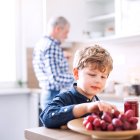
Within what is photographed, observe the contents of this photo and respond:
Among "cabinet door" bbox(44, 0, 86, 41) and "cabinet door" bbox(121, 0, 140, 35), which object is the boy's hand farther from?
"cabinet door" bbox(44, 0, 86, 41)

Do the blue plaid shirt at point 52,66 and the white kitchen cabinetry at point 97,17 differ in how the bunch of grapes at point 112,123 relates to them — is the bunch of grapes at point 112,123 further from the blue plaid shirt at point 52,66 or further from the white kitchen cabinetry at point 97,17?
the white kitchen cabinetry at point 97,17

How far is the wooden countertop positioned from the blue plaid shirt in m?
1.47

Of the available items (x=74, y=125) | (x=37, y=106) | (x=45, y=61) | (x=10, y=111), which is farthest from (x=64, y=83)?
(x=74, y=125)

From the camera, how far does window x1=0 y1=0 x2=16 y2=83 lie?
141 inches

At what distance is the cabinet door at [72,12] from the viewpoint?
3.07m

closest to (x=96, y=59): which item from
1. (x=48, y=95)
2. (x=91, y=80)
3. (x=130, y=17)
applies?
(x=91, y=80)

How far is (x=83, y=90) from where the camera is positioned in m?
1.20

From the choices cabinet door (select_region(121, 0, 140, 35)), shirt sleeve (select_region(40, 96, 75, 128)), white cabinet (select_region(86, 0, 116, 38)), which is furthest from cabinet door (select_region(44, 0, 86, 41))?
shirt sleeve (select_region(40, 96, 75, 128))

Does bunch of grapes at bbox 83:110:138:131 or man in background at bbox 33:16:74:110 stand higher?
man in background at bbox 33:16:74:110

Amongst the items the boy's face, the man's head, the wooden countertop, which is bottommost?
the wooden countertop

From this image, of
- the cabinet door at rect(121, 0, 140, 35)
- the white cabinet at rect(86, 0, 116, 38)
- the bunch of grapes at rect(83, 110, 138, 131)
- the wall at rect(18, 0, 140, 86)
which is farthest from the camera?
the white cabinet at rect(86, 0, 116, 38)

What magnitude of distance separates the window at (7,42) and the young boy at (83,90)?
98.6 inches

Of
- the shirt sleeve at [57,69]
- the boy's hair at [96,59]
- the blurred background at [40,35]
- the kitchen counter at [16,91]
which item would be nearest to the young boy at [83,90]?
the boy's hair at [96,59]

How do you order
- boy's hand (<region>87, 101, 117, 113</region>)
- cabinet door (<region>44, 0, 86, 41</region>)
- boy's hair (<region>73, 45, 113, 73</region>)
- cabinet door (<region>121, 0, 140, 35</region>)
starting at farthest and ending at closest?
cabinet door (<region>44, 0, 86, 41</region>), cabinet door (<region>121, 0, 140, 35</region>), boy's hair (<region>73, 45, 113, 73</region>), boy's hand (<region>87, 101, 117, 113</region>)
